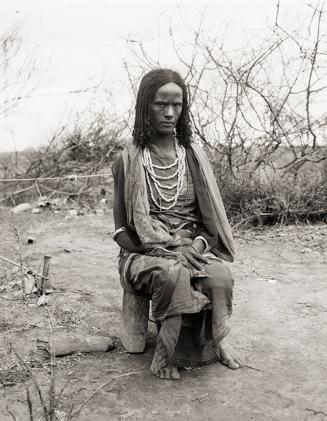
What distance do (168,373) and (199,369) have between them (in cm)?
21

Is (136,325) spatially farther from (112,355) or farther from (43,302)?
(43,302)

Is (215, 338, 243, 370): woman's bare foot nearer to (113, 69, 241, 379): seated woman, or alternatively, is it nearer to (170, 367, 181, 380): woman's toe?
(113, 69, 241, 379): seated woman

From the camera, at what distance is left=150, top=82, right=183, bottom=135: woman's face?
337 centimetres

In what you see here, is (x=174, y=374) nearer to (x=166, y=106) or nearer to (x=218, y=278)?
(x=218, y=278)

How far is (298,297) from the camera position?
4559 mm

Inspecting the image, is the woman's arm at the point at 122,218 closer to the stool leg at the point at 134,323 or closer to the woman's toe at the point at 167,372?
the stool leg at the point at 134,323

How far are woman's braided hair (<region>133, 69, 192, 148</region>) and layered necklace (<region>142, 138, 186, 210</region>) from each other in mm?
96

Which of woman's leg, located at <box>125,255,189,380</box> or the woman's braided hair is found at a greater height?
the woman's braided hair

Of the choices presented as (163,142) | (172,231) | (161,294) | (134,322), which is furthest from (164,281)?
(163,142)

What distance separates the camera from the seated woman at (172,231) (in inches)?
125

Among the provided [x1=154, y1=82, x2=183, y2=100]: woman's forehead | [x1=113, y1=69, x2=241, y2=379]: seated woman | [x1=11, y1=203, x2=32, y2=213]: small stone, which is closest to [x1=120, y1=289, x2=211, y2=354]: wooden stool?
[x1=113, y1=69, x2=241, y2=379]: seated woman

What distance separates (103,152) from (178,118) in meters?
6.35

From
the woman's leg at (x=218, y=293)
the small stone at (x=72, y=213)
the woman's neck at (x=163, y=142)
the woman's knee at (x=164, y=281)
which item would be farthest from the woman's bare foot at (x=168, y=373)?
the small stone at (x=72, y=213)

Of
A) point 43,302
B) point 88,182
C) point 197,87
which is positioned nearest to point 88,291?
point 43,302
